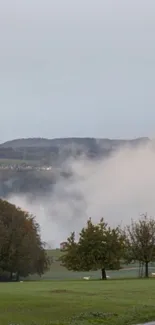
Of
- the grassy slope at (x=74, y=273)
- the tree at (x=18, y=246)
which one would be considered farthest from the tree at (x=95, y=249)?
the grassy slope at (x=74, y=273)

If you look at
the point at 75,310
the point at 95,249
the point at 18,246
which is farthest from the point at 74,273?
the point at 75,310

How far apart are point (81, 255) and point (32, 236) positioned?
15.5 metres

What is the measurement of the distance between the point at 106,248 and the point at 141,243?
21.4 feet

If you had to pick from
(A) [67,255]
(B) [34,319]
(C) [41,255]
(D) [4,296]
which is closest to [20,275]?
(C) [41,255]

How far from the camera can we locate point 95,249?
75.1 m

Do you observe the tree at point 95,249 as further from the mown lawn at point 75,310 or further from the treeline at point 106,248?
the mown lawn at point 75,310

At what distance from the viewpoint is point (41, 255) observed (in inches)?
3551

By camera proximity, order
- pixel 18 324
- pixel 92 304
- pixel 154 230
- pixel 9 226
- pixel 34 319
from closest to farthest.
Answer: pixel 18 324 → pixel 34 319 → pixel 92 304 → pixel 154 230 → pixel 9 226

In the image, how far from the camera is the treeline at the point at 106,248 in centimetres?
7494

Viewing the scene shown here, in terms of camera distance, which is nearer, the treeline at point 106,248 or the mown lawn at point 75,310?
the mown lawn at point 75,310

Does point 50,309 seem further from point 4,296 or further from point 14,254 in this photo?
point 14,254

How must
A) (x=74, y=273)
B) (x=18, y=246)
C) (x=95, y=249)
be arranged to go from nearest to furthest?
(x=95, y=249) < (x=18, y=246) < (x=74, y=273)

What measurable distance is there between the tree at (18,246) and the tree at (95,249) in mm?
10647

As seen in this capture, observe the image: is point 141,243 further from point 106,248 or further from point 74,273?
point 74,273
